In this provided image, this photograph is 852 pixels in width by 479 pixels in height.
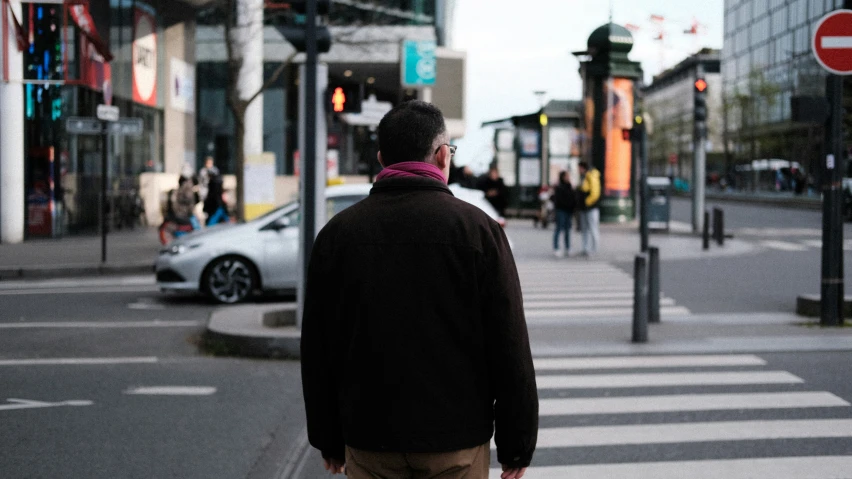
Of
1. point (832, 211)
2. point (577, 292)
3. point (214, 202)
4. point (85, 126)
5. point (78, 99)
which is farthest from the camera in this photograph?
point (78, 99)

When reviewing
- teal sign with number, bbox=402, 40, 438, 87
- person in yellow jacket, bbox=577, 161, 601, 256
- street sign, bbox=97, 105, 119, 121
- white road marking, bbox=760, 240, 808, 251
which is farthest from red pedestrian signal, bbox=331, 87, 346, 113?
teal sign with number, bbox=402, 40, 438, 87

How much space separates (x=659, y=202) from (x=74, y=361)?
21566 millimetres

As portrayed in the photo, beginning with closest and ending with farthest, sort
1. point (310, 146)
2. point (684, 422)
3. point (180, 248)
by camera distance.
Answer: point (684, 422) → point (310, 146) → point (180, 248)

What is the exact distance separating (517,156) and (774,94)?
144 feet

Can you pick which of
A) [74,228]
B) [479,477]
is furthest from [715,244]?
[479,477]

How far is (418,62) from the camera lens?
37.9 metres

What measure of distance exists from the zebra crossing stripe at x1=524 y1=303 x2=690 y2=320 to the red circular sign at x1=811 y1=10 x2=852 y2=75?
11.8 feet

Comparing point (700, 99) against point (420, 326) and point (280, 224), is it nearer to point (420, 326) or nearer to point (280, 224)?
point (280, 224)

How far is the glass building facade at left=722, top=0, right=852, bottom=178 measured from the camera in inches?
2795

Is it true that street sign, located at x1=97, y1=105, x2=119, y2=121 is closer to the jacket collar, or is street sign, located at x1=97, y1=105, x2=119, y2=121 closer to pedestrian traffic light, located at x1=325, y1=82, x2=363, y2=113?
pedestrian traffic light, located at x1=325, y1=82, x2=363, y2=113

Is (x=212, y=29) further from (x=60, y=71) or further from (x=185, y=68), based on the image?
(x=60, y=71)

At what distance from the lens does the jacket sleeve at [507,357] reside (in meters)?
3.06

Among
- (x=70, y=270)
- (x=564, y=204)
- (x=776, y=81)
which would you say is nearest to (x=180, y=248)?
(x=70, y=270)

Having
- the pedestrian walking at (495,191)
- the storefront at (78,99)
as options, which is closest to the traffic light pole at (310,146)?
the storefront at (78,99)
